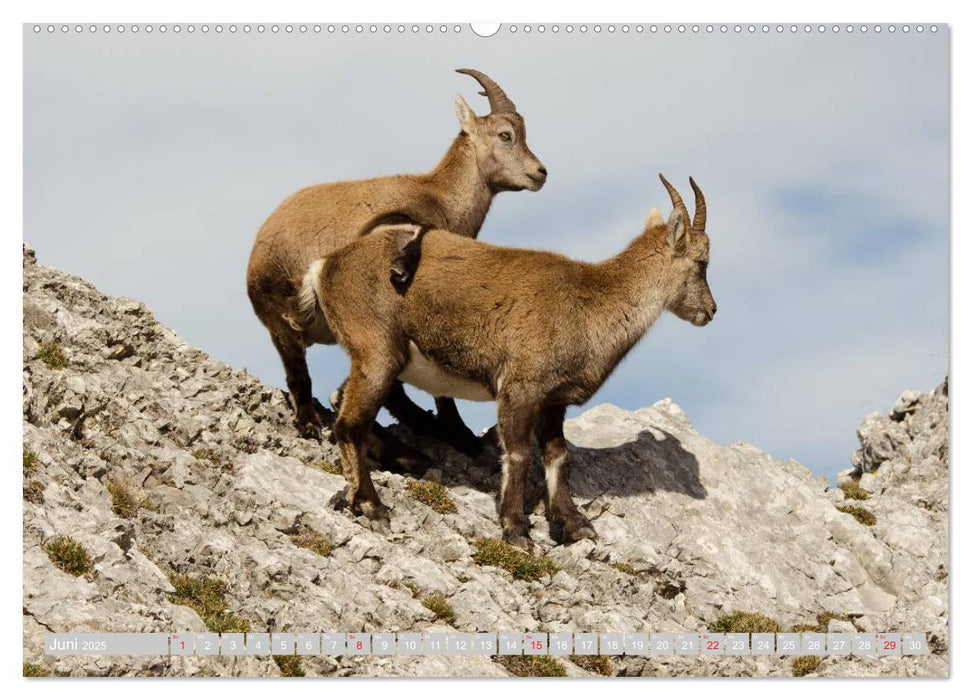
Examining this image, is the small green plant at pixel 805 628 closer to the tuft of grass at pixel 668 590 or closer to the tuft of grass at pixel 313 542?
the tuft of grass at pixel 668 590

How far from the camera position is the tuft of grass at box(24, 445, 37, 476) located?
14352 millimetres

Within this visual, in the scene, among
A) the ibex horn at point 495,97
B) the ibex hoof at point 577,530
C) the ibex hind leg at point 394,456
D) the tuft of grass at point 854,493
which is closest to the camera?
the ibex hoof at point 577,530

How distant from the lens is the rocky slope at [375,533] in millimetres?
13195

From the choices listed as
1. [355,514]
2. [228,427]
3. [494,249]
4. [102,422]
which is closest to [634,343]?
[494,249]

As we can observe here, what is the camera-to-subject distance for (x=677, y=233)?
17.7 meters

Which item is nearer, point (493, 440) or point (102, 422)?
point (102, 422)

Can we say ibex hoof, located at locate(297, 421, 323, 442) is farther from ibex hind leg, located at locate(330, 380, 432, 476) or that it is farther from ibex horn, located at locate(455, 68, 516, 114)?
ibex horn, located at locate(455, 68, 516, 114)

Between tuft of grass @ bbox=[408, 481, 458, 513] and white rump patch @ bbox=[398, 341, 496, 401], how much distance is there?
128 cm

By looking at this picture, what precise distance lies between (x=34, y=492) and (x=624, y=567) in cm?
723

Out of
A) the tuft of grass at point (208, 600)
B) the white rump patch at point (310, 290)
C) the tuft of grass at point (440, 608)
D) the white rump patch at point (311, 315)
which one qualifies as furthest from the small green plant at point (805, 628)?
the white rump patch at point (310, 290)

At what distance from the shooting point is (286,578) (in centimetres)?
1397

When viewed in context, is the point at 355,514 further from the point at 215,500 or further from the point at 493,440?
the point at 493,440

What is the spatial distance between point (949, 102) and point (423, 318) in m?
6.92

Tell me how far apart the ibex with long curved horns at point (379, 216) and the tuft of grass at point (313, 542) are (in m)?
2.90
